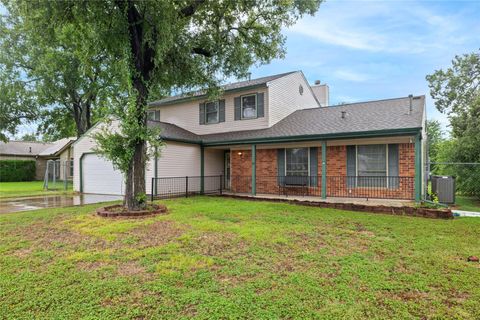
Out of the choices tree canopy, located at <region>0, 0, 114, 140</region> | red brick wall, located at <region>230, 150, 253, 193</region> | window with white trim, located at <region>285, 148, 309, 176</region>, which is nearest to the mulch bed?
red brick wall, located at <region>230, 150, 253, 193</region>

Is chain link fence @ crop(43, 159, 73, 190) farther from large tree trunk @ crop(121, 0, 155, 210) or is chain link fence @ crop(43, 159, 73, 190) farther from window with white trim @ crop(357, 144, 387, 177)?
window with white trim @ crop(357, 144, 387, 177)

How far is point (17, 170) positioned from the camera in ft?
84.0

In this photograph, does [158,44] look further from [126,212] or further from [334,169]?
[334,169]

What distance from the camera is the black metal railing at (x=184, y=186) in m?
12.0

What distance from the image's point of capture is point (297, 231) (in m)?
6.17

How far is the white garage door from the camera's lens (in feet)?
46.1

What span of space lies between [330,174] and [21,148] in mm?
33774

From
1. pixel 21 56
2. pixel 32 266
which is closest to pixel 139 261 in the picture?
pixel 32 266

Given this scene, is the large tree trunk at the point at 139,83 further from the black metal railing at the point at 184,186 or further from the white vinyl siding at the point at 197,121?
the white vinyl siding at the point at 197,121

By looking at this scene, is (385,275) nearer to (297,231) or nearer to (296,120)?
(297,231)

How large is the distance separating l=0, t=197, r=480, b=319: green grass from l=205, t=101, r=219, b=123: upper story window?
914 centimetres

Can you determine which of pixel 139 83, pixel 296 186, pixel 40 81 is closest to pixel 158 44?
pixel 139 83

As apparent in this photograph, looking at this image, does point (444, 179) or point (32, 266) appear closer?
point (32, 266)

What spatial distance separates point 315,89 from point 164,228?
16.6m
